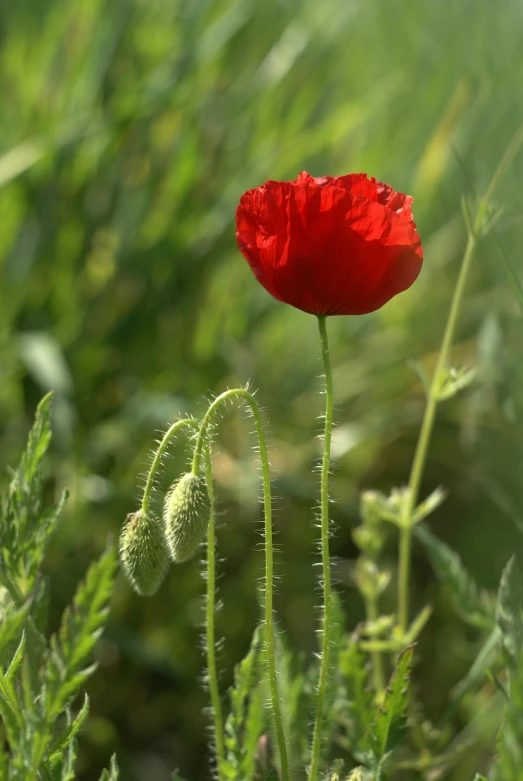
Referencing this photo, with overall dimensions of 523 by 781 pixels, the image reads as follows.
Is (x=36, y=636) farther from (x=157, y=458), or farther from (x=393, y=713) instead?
(x=393, y=713)

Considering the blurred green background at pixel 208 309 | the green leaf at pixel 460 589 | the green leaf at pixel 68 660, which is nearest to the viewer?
the green leaf at pixel 68 660

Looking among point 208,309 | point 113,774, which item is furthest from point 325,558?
point 208,309

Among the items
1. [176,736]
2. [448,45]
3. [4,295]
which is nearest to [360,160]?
[448,45]

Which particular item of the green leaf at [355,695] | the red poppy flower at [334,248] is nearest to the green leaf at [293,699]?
the green leaf at [355,695]

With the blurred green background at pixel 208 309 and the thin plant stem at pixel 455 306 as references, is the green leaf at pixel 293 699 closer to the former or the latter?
the thin plant stem at pixel 455 306

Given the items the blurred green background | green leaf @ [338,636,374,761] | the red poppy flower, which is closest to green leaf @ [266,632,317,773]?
green leaf @ [338,636,374,761]
